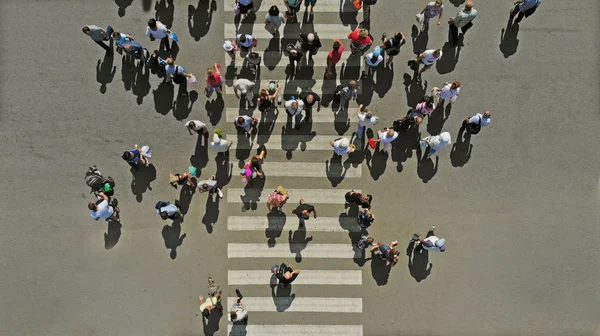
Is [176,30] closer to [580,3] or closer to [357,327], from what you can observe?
[357,327]

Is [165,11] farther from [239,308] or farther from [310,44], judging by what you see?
[239,308]

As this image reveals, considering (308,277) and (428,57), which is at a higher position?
(428,57)

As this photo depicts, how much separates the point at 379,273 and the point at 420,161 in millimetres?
3663

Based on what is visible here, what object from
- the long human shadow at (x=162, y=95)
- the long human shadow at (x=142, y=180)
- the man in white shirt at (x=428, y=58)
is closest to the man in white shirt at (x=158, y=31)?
the long human shadow at (x=162, y=95)

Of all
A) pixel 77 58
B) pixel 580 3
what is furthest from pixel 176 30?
pixel 580 3

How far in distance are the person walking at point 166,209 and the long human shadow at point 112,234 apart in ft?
5.18

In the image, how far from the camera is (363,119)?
1174cm

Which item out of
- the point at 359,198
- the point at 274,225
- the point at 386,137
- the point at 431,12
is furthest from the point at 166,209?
the point at 431,12

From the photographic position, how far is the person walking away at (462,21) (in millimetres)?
11562

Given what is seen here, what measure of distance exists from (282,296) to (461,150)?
23.3ft

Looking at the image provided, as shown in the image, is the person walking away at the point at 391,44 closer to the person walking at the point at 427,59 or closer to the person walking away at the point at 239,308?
the person walking at the point at 427,59

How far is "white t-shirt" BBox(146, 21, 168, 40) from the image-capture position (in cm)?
1173

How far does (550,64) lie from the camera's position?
12625 millimetres

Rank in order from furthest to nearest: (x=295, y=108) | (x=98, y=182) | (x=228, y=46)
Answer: (x=98, y=182) < (x=228, y=46) < (x=295, y=108)
